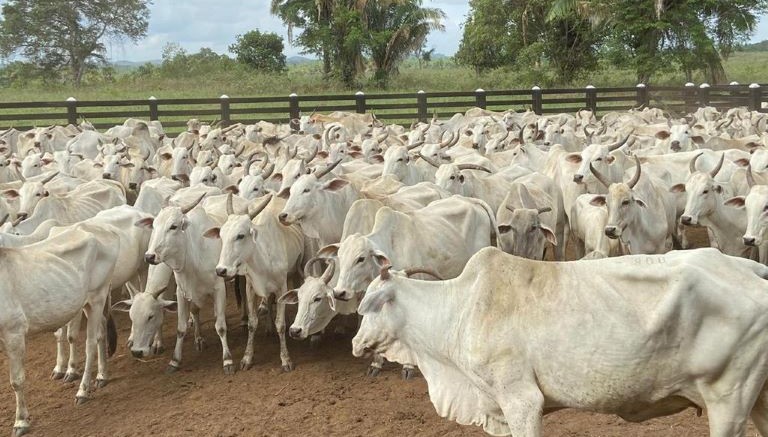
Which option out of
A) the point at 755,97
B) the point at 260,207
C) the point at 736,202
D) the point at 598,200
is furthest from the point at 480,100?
the point at 260,207

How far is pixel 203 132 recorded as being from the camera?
16.0m

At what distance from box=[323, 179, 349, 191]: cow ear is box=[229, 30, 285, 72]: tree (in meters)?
31.2

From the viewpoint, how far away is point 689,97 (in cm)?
2084

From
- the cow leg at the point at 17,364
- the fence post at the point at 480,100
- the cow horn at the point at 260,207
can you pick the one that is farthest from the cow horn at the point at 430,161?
the fence post at the point at 480,100

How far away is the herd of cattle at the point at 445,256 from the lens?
416 cm

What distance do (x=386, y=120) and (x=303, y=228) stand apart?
566 inches

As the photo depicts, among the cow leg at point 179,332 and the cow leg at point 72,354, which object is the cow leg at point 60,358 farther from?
the cow leg at point 179,332

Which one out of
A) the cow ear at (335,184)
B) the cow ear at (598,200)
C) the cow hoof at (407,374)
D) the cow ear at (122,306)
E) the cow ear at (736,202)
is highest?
the cow ear at (335,184)

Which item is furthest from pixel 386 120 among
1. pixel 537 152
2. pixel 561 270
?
pixel 561 270

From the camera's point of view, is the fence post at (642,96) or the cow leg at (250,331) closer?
the cow leg at (250,331)

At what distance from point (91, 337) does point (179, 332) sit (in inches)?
29.7

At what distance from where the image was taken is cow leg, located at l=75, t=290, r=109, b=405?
716 cm

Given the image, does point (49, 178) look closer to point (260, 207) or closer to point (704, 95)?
point (260, 207)

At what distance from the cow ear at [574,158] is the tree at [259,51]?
29.6 m
